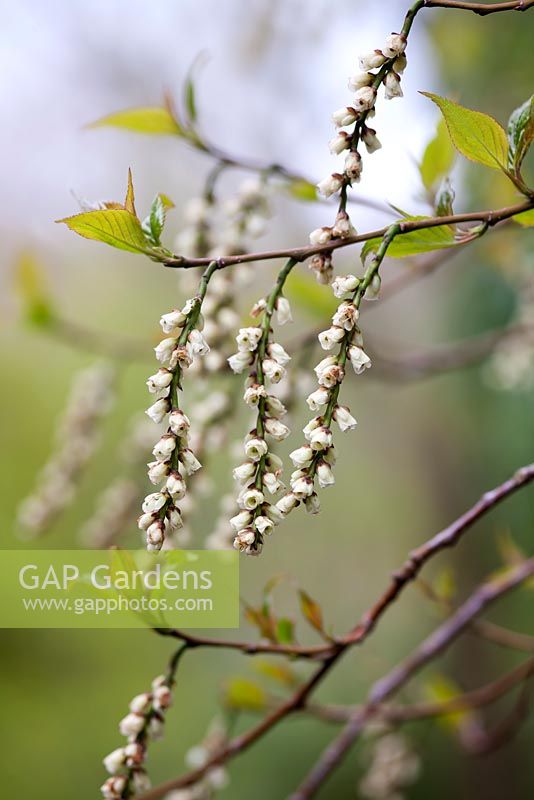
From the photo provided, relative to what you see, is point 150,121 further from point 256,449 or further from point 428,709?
point 428,709

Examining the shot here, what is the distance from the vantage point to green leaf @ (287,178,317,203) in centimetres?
63

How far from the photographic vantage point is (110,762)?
0.41 m

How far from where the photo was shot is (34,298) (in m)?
0.92

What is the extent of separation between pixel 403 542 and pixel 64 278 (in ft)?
4.92

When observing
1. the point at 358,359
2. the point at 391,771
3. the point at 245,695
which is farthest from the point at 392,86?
the point at 391,771

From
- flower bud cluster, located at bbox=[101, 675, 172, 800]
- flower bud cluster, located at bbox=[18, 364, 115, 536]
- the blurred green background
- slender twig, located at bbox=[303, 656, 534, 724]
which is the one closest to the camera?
flower bud cluster, located at bbox=[101, 675, 172, 800]

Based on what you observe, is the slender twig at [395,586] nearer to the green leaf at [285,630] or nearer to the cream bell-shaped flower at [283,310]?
the green leaf at [285,630]

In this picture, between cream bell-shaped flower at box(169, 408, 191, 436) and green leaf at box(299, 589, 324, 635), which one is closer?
cream bell-shaped flower at box(169, 408, 191, 436)

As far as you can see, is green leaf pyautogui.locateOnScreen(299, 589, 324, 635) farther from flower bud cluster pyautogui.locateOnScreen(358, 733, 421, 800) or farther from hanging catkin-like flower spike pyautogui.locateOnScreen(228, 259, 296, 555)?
flower bud cluster pyautogui.locateOnScreen(358, 733, 421, 800)

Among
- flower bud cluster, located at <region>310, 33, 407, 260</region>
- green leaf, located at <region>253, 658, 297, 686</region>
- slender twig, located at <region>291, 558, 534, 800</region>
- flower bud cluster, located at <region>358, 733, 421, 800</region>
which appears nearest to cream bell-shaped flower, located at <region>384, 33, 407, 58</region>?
flower bud cluster, located at <region>310, 33, 407, 260</region>

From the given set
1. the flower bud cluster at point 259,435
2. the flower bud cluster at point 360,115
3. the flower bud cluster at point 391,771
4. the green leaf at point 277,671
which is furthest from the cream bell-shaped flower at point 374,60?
the flower bud cluster at point 391,771

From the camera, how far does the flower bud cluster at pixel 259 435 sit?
316mm

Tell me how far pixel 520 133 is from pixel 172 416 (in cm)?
21

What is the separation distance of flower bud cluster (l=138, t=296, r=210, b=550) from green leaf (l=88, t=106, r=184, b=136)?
0.31 meters
